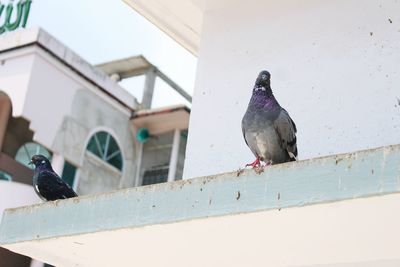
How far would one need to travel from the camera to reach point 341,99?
4.48m

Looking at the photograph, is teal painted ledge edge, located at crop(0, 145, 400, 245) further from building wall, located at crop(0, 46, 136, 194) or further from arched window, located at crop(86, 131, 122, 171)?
arched window, located at crop(86, 131, 122, 171)

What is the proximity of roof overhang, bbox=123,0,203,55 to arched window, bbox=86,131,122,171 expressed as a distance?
1261cm

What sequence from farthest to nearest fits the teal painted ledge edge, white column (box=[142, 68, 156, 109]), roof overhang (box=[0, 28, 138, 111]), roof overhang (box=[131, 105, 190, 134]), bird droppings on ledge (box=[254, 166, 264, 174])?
white column (box=[142, 68, 156, 109]), roof overhang (box=[131, 105, 190, 134]), roof overhang (box=[0, 28, 138, 111]), bird droppings on ledge (box=[254, 166, 264, 174]), the teal painted ledge edge

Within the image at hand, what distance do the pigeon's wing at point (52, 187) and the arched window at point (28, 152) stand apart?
10.6 metres

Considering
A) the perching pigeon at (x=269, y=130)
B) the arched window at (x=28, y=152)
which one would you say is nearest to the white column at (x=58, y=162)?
the arched window at (x=28, y=152)

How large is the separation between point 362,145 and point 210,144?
106 cm

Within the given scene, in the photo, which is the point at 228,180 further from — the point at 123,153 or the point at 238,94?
the point at 123,153

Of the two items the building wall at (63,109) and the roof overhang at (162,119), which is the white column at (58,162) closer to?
the building wall at (63,109)

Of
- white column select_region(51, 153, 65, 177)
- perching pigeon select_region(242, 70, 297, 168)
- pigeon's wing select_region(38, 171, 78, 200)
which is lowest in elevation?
perching pigeon select_region(242, 70, 297, 168)

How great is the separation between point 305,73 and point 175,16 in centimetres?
155

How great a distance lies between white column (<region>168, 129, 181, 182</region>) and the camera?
19.9 m

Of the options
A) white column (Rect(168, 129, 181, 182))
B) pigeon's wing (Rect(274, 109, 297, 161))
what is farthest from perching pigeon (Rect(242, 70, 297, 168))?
white column (Rect(168, 129, 181, 182))

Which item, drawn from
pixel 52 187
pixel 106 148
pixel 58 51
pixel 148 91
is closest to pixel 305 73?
pixel 52 187

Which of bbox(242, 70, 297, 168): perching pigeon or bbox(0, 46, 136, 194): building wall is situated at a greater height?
bbox(0, 46, 136, 194): building wall
